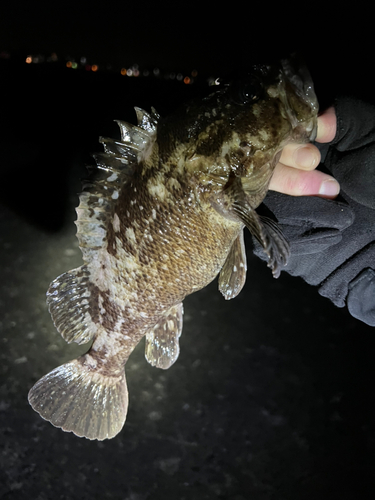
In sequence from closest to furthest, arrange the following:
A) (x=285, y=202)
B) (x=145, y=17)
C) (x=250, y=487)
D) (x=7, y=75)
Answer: (x=285, y=202) → (x=250, y=487) → (x=7, y=75) → (x=145, y=17)

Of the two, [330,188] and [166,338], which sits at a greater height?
[330,188]

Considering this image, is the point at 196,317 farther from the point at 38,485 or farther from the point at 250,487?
the point at 38,485

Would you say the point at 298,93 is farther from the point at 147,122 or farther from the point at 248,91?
the point at 147,122

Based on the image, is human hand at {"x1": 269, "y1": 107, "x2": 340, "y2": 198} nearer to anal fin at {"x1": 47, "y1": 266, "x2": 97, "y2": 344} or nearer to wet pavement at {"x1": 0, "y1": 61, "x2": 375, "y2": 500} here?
anal fin at {"x1": 47, "y1": 266, "x2": 97, "y2": 344}

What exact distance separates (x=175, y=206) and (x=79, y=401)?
766mm

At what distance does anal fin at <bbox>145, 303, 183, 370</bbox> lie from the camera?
112 centimetres

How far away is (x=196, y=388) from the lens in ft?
8.07

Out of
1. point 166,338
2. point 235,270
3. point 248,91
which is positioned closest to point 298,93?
point 248,91

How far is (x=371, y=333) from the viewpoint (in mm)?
2605

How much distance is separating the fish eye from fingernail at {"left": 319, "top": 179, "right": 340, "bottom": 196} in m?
0.35

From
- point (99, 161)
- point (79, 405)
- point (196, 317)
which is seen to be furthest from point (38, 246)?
point (99, 161)

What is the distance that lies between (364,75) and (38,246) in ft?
11.5

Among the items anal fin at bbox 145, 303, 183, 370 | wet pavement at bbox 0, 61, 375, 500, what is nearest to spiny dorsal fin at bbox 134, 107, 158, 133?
anal fin at bbox 145, 303, 183, 370

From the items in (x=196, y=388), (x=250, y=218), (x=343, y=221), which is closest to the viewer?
(x=250, y=218)
